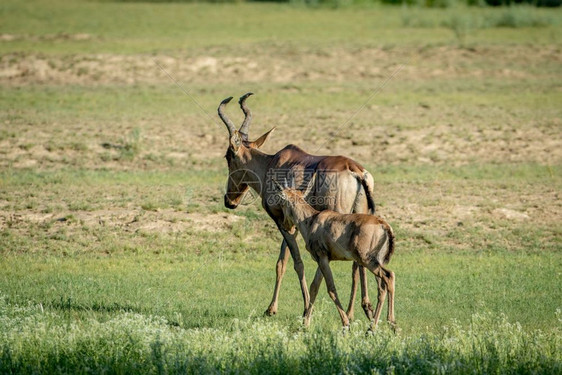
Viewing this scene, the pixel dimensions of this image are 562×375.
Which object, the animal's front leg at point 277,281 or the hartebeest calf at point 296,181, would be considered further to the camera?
the animal's front leg at point 277,281

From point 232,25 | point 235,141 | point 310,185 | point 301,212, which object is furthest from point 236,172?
point 232,25

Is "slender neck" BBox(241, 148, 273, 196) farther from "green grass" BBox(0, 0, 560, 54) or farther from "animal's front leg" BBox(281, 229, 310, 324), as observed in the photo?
"green grass" BBox(0, 0, 560, 54)

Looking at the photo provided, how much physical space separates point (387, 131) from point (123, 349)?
14.4 meters

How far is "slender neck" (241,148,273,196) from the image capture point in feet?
45.8

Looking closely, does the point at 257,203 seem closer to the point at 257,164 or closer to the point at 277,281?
the point at 257,164

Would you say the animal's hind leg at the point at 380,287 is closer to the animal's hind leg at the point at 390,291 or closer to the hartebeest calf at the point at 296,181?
the animal's hind leg at the point at 390,291

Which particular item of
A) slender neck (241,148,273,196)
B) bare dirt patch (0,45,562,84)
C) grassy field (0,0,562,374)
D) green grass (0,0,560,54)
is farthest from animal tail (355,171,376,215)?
green grass (0,0,560,54)

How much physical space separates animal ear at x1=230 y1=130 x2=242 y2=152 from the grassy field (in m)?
2.14

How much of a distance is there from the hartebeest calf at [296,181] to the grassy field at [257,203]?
61 cm

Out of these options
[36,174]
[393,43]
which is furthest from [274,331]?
[393,43]

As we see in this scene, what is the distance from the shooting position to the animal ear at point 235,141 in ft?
45.7

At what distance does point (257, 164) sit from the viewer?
14.0 metres

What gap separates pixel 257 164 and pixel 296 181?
3.72ft

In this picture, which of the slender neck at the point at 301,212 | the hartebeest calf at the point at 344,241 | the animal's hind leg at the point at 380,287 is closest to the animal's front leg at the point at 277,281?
the hartebeest calf at the point at 344,241
